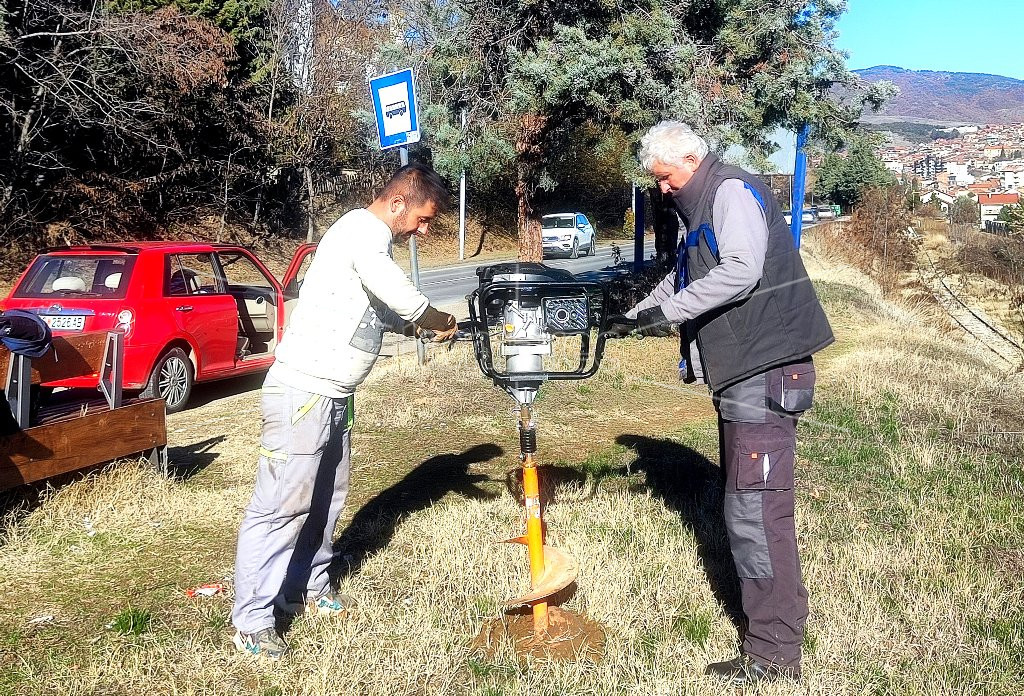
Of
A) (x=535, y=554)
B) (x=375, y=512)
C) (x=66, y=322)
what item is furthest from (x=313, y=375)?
(x=66, y=322)

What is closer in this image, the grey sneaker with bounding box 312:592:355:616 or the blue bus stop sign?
the grey sneaker with bounding box 312:592:355:616

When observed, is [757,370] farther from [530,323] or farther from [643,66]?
[643,66]

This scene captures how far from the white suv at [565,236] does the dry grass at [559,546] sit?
26.5m

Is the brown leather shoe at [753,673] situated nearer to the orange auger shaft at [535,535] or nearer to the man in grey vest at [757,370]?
the man in grey vest at [757,370]

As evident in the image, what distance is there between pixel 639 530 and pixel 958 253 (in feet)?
56.6

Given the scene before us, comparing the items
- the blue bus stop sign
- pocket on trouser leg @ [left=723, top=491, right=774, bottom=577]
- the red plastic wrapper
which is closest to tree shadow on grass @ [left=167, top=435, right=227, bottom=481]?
the red plastic wrapper

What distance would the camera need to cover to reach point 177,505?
5.75 meters

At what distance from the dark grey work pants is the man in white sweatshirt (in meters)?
1.37

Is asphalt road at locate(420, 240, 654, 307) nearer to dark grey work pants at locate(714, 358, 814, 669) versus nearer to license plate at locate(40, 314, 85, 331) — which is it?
license plate at locate(40, 314, 85, 331)

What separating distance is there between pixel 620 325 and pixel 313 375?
1310 mm

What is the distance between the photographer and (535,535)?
4.12m

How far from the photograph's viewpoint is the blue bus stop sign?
895 cm

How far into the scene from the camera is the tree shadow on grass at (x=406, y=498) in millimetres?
5121

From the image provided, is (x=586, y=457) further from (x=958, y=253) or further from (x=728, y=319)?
(x=958, y=253)
